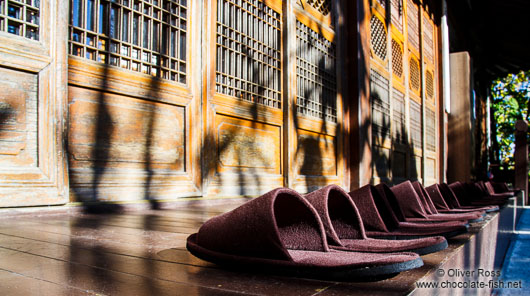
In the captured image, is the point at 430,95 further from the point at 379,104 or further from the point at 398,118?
the point at 379,104

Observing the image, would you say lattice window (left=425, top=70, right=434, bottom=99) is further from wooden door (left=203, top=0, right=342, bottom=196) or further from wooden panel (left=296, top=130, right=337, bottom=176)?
wooden panel (left=296, top=130, right=337, bottom=176)

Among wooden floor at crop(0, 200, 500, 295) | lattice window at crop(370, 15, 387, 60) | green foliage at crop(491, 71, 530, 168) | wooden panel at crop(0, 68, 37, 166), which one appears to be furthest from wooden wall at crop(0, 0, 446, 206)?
green foliage at crop(491, 71, 530, 168)

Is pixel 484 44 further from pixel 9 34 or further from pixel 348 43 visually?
pixel 9 34

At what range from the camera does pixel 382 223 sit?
4.89 ft

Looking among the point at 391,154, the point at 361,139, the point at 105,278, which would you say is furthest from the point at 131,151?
the point at 391,154

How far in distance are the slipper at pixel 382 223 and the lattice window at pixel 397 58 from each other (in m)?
6.13

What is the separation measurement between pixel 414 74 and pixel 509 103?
14228mm

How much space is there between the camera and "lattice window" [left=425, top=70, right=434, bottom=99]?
9308mm

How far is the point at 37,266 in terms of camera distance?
1.01 metres

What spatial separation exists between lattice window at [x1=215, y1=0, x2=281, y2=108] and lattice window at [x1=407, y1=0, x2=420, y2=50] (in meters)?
4.82

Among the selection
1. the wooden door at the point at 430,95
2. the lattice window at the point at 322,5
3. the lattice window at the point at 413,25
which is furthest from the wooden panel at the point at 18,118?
the wooden door at the point at 430,95

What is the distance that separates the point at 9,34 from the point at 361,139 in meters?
4.25

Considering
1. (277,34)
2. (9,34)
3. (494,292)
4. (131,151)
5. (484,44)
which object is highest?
(484,44)

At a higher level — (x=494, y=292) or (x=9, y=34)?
(x=9, y=34)
